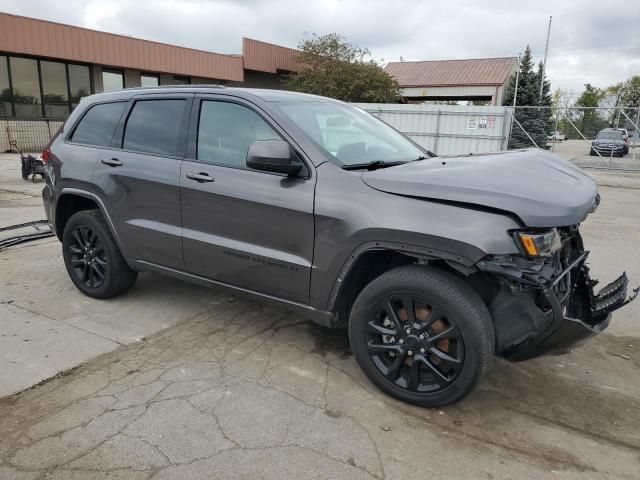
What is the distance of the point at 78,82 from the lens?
22.1 meters

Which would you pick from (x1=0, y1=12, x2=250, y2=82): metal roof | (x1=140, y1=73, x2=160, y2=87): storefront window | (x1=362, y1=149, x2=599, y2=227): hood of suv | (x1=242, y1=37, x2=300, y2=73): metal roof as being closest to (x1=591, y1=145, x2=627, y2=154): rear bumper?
(x1=242, y1=37, x2=300, y2=73): metal roof

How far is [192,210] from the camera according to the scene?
3660mm

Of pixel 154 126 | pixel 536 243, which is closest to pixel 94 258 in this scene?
pixel 154 126

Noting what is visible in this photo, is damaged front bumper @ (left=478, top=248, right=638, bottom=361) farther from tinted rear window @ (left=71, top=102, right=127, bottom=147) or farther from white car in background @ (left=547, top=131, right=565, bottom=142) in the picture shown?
A: white car in background @ (left=547, top=131, right=565, bottom=142)

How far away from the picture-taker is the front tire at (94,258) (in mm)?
4305

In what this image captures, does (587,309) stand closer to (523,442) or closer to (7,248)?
(523,442)

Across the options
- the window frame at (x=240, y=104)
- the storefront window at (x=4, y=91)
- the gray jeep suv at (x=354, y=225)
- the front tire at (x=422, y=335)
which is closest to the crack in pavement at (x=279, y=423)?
the front tire at (x=422, y=335)

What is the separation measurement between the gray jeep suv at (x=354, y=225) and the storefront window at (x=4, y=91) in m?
18.7

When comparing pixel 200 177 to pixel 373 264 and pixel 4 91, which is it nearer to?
pixel 373 264

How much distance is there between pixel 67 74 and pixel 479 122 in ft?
55.3

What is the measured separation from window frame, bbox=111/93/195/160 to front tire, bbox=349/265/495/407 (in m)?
1.80

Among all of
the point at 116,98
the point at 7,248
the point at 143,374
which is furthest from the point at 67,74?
the point at 143,374

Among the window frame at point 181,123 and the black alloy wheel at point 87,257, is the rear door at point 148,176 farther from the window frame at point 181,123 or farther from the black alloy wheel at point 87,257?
the black alloy wheel at point 87,257

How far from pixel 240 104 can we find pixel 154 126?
858 millimetres
